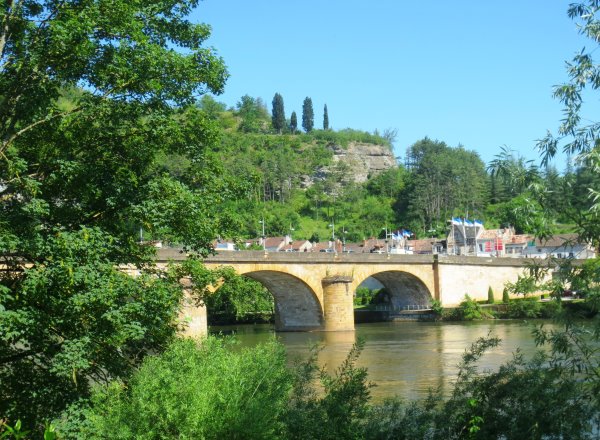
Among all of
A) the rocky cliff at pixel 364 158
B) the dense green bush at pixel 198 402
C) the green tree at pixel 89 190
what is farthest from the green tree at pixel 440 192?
the dense green bush at pixel 198 402

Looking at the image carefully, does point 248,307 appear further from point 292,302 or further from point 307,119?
point 307,119

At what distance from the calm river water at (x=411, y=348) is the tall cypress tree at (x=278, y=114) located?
129877mm

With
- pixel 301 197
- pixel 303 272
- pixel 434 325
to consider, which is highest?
pixel 301 197

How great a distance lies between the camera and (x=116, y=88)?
10.8 m

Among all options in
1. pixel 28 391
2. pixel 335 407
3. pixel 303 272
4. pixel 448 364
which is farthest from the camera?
pixel 303 272

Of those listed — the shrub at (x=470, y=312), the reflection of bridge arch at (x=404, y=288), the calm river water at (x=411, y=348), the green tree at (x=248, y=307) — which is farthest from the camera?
the reflection of bridge arch at (x=404, y=288)

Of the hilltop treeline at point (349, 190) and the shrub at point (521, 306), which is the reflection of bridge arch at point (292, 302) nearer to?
the shrub at point (521, 306)

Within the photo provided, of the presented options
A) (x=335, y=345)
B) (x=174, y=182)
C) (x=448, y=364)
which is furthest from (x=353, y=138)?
(x=174, y=182)

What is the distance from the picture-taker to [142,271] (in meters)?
11.5

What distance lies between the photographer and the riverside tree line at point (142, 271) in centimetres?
806

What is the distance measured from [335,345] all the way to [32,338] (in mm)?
30330

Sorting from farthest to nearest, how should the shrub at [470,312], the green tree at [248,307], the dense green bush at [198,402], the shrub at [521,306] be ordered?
1. the green tree at [248,307]
2. the shrub at [470,312]
3. the shrub at [521,306]
4. the dense green bush at [198,402]

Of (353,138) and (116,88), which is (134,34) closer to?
(116,88)

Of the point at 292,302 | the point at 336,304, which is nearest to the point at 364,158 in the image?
the point at 292,302
